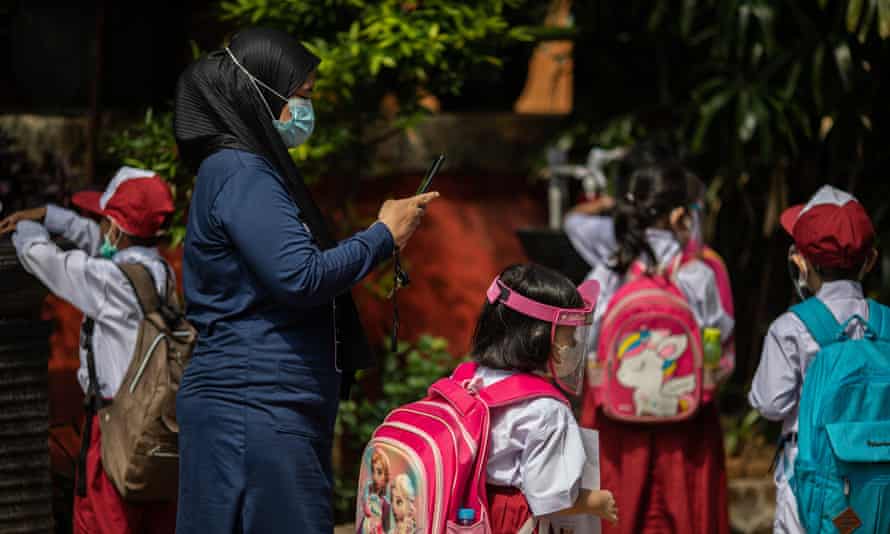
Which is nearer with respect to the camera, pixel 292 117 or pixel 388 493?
pixel 388 493

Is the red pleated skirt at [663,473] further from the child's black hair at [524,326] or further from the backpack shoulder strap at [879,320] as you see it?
the child's black hair at [524,326]

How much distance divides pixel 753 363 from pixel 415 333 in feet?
5.48

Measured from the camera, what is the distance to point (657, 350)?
4.54m

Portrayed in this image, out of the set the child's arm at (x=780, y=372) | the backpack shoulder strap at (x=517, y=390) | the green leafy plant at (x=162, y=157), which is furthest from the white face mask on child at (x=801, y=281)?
the green leafy plant at (x=162, y=157)

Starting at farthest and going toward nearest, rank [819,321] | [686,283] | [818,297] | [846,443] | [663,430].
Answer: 1. [686,283]
2. [663,430]
3. [818,297]
4. [819,321]
5. [846,443]

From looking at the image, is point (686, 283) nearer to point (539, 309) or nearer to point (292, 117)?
point (539, 309)

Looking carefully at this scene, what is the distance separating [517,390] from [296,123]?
83cm

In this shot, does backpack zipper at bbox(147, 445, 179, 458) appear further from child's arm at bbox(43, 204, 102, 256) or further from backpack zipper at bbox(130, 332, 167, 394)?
child's arm at bbox(43, 204, 102, 256)

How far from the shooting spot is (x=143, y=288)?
410 centimetres

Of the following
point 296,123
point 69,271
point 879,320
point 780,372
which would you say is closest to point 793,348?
point 780,372

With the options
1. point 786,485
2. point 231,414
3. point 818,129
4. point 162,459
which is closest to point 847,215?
point 786,485

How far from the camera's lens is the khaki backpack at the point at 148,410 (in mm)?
3938

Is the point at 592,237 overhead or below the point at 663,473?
overhead

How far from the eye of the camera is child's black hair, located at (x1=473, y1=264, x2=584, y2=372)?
3332 millimetres
